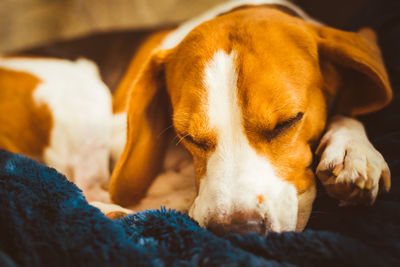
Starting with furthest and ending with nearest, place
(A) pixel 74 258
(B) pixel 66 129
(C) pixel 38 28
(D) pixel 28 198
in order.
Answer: (C) pixel 38 28
(B) pixel 66 129
(D) pixel 28 198
(A) pixel 74 258

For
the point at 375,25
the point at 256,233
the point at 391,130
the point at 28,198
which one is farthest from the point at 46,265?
the point at 375,25

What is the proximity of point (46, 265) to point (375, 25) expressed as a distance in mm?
2203

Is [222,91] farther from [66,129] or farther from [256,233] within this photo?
[66,129]

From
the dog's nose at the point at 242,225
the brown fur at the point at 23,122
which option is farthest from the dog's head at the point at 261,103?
the brown fur at the point at 23,122

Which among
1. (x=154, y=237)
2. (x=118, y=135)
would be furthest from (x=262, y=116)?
(x=118, y=135)

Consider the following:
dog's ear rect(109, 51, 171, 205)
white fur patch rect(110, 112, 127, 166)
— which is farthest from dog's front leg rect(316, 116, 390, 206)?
white fur patch rect(110, 112, 127, 166)

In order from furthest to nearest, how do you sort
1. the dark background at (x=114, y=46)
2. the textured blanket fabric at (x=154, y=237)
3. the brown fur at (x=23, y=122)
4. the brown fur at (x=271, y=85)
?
the dark background at (x=114, y=46) → the brown fur at (x=23, y=122) → the brown fur at (x=271, y=85) → the textured blanket fabric at (x=154, y=237)

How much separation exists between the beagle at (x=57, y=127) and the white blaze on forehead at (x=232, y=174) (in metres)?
0.90

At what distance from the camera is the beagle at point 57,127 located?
85.7 inches

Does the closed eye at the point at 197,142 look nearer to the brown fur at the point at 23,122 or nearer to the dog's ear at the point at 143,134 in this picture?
the dog's ear at the point at 143,134

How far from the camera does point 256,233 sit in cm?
120

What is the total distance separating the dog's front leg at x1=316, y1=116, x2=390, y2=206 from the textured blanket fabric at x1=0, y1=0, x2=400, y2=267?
54mm

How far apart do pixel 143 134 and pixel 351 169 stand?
1.06 metres

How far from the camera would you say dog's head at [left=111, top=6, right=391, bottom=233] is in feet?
4.50
